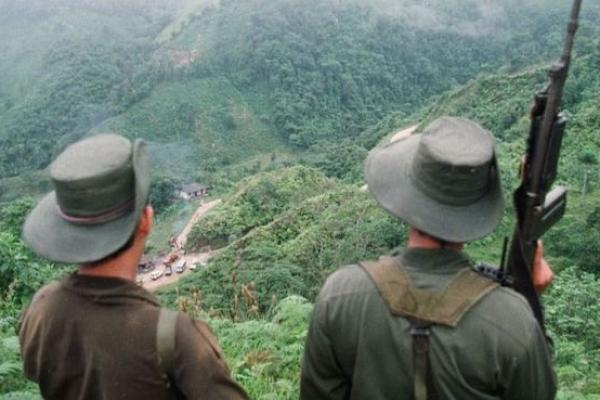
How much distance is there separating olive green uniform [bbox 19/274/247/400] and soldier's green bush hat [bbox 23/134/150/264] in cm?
11

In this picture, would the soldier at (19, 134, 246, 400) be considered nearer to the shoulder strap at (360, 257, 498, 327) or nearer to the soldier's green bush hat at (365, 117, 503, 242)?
the shoulder strap at (360, 257, 498, 327)

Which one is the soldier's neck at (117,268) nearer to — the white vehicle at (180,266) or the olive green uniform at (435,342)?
the olive green uniform at (435,342)

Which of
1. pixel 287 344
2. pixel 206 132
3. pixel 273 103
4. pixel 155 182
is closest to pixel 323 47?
pixel 273 103

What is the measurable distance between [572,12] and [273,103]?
72681 mm

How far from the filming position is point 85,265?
2.10m

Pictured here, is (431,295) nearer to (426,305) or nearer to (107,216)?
(426,305)

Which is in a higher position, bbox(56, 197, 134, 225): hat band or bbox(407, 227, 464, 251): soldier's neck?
bbox(56, 197, 134, 225): hat band

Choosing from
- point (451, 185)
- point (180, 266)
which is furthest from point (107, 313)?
point (180, 266)

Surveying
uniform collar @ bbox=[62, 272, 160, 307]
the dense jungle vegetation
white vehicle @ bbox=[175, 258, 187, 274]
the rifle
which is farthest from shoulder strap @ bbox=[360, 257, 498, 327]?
white vehicle @ bbox=[175, 258, 187, 274]

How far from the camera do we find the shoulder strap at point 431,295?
6.66 ft

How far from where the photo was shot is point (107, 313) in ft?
6.66

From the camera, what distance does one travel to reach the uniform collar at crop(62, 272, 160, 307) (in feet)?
6.70

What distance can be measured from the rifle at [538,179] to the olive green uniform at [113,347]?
3.52 feet

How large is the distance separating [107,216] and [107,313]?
31 cm
